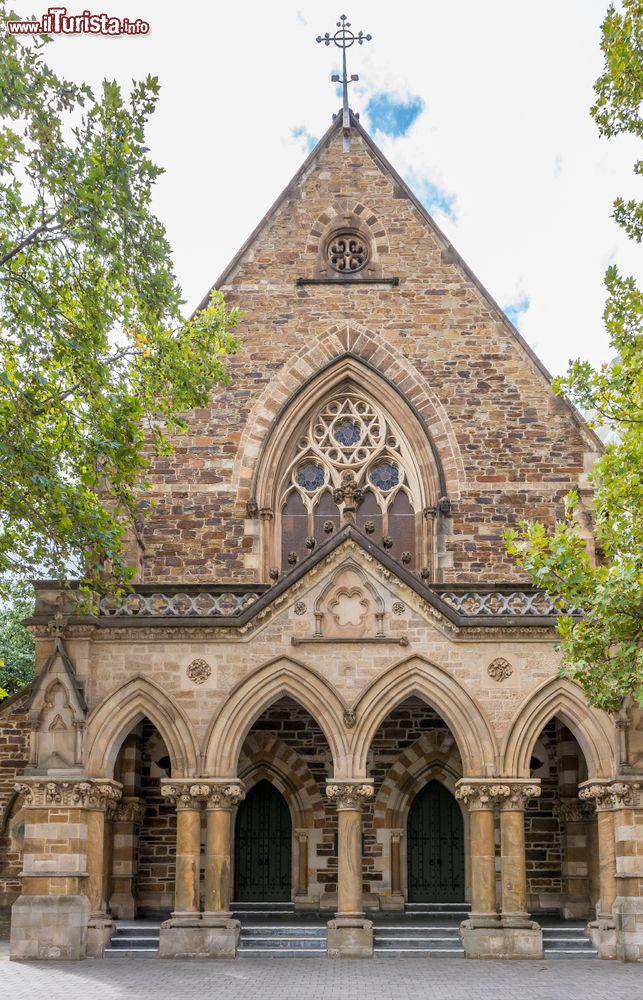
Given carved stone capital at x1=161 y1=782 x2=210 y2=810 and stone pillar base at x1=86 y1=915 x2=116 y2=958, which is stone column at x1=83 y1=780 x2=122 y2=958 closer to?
stone pillar base at x1=86 y1=915 x2=116 y2=958

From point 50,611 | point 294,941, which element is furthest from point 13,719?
point 294,941

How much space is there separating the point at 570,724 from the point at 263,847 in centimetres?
542

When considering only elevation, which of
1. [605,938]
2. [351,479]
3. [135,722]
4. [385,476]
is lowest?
[605,938]

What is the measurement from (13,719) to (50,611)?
2700 mm

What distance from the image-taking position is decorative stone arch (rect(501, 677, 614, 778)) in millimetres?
16672

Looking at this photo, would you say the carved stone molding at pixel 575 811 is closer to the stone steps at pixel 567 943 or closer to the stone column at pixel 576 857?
the stone column at pixel 576 857

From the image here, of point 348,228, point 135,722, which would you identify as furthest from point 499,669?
point 348,228

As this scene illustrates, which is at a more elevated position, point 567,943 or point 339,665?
point 339,665

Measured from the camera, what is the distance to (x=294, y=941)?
16.4 metres

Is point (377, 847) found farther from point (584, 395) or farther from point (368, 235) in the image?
point (368, 235)

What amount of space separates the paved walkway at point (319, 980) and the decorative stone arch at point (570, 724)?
249 cm

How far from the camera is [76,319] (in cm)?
1523

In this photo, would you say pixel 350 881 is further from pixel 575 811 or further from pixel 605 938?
pixel 575 811

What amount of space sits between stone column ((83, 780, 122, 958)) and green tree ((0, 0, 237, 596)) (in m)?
2.88
